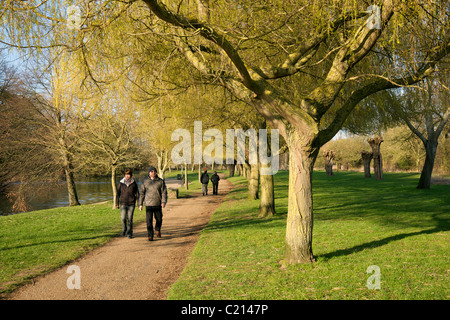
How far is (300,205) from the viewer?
19.4 ft

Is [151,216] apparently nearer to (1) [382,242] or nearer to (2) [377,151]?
(1) [382,242]

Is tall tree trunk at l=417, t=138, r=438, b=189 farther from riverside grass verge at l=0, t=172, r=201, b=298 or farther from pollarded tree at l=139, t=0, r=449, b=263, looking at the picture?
riverside grass verge at l=0, t=172, r=201, b=298

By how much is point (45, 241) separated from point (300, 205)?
7.12 metres

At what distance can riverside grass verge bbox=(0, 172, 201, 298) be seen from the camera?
6195 mm

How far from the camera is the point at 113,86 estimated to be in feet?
22.6

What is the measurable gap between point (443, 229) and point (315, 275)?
610 centimetres

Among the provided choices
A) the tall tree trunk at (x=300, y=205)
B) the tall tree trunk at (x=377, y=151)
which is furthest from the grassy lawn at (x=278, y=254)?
the tall tree trunk at (x=377, y=151)

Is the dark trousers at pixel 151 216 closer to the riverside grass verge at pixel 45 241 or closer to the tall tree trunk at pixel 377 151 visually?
the riverside grass verge at pixel 45 241

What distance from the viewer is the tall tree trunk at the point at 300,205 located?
5.92 m
